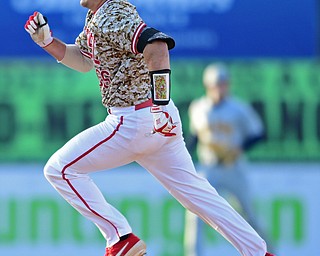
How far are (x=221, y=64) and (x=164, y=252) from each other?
5.60ft

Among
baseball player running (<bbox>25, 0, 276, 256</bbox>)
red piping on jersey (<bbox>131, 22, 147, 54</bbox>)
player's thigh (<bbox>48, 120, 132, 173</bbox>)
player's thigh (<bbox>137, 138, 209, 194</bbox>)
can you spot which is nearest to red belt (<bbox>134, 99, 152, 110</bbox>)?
baseball player running (<bbox>25, 0, 276, 256</bbox>)

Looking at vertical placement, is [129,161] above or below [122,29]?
below

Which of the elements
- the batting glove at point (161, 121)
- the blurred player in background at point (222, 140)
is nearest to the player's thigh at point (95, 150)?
the batting glove at point (161, 121)

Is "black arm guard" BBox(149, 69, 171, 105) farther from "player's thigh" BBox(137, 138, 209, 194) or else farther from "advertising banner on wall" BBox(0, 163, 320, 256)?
"advertising banner on wall" BBox(0, 163, 320, 256)

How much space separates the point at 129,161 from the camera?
593 cm

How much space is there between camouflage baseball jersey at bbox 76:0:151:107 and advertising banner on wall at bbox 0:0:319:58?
13.8 feet

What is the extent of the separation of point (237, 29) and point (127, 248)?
4.44 meters

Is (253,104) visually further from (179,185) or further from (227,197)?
(179,185)

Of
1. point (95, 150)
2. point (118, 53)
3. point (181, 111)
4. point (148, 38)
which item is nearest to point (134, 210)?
point (181, 111)

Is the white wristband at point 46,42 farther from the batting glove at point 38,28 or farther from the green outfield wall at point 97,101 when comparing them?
the green outfield wall at point 97,101

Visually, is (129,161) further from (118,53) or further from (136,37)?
(136,37)

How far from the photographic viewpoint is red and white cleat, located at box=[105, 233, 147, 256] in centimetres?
597

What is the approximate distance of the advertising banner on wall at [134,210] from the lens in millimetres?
10000

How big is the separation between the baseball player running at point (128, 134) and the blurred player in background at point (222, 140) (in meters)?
3.12
